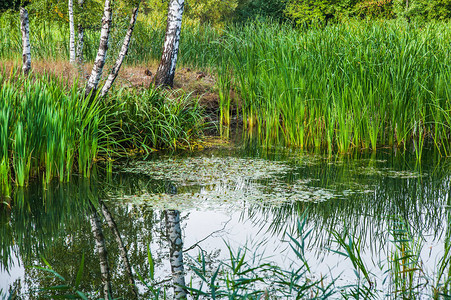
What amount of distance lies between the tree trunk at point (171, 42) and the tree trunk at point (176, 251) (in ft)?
16.4

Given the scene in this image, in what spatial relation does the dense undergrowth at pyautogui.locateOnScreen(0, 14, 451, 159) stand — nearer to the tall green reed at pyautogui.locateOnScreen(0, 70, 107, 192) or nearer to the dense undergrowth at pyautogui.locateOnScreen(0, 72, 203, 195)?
the dense undergrowth at pyautogui.locateOnScreen(0, 72, 203, 195)

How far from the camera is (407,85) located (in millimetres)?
5703

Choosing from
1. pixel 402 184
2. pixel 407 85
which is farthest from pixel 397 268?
pixel 407 85

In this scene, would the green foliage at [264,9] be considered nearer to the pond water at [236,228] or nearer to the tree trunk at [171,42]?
the tree trunk at [171,42]

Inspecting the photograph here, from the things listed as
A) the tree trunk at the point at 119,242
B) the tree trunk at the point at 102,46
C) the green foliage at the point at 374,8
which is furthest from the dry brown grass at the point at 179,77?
the green foliage at the point at 374,8

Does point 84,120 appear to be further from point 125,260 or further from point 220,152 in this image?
point 125,260

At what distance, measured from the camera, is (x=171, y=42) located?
844 centimetres

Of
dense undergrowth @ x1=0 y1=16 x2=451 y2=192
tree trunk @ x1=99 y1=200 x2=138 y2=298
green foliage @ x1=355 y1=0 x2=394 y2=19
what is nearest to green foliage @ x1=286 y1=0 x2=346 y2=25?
green foliage @ x1=355 y1=0 x2=394 y2=19

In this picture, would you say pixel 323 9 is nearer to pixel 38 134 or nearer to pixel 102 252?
pixel 38 134

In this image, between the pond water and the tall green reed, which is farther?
the tall green reed

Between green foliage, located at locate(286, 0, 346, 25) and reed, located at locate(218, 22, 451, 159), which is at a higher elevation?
green foliage, located at locate(286, 0, 346, 25)

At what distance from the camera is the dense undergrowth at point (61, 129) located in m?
4.29

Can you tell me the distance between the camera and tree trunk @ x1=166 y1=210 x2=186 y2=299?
8.56 ft

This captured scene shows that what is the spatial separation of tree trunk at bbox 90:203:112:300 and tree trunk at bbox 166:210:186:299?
0.39m
